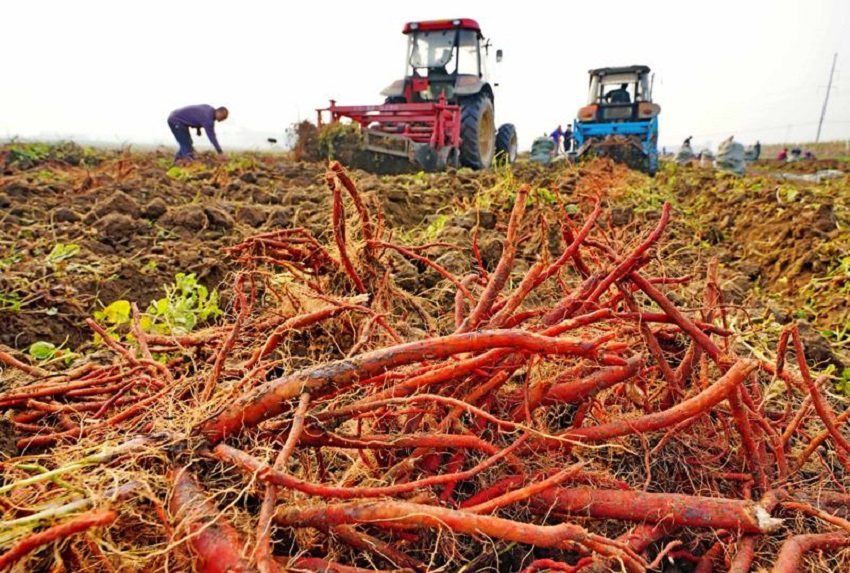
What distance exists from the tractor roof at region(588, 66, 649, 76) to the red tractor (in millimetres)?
4074

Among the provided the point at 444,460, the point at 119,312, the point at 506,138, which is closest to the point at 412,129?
the point at 506,138

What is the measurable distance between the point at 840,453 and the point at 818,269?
3.59m

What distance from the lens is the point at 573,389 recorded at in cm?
165

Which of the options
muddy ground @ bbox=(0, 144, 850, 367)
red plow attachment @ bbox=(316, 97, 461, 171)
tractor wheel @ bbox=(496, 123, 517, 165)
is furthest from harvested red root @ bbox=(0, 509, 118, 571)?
tractor wheel @ bbox=(496, 123, 517, 165)

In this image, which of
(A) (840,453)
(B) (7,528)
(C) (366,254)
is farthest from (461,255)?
(B) (7,528)

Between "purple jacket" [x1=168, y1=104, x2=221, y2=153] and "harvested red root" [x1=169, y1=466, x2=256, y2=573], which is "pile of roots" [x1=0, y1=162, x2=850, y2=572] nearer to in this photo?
"harvested red root" [x1=169, y1=466, x2=256, y2=573]

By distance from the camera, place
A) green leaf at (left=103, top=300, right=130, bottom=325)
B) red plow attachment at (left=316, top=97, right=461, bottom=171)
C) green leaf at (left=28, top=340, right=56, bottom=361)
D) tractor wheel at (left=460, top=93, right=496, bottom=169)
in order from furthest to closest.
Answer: tractor wheel at (left=460, top=93, right=496, bottom=169), red plow attachment at (left=316, top=97, right=461, bottom=171), green leaf at (left=103, top=300, right=130, bottom=325), green leaf at (left=28, top=340, right=56, bottom=361)

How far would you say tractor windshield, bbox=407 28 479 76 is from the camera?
12375 mm

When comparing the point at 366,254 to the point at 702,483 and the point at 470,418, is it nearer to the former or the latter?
the point at 470,418

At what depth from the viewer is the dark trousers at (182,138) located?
1283 centimetres

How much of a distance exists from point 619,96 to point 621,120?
3.15ft

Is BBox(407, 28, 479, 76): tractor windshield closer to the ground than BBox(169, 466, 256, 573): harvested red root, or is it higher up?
higher up

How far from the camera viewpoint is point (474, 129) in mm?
11922

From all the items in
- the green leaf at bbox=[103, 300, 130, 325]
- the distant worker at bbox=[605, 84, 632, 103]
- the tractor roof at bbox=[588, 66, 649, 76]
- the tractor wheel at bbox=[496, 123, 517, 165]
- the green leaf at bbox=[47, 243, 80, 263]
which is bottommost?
the green leaf at bbox=[103, 300, 130, 325]
